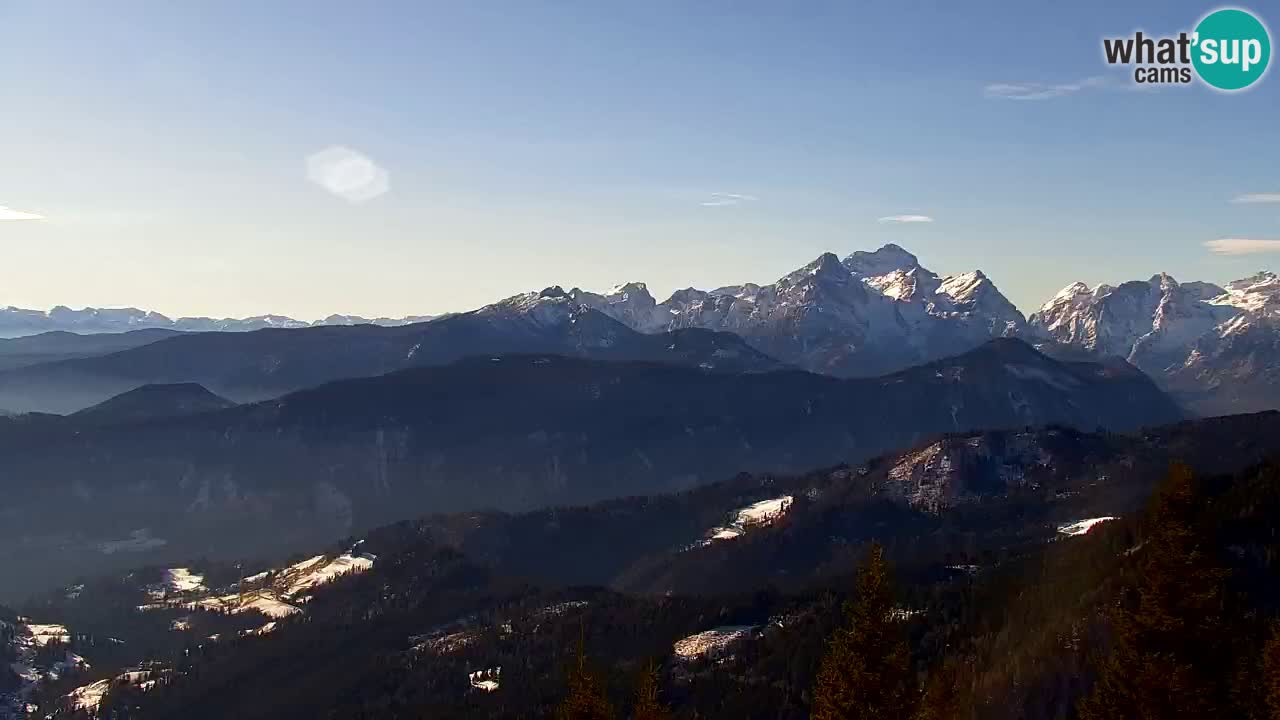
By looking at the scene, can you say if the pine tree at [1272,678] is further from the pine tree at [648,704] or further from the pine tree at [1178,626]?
the pine tree at [648,704]

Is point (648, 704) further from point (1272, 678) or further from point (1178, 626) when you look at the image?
point (1272, 678)

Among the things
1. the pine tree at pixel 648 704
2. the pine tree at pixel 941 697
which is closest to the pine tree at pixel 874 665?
the pine tree at pixel 941 697

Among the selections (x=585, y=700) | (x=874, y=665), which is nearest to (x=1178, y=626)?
(x=874, y=665)

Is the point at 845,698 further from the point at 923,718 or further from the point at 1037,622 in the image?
the point at 1037,622

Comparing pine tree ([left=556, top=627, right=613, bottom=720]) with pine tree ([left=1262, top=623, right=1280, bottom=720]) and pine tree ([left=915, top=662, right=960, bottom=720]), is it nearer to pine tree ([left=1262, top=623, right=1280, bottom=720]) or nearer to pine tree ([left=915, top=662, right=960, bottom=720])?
pine tree ([left=915, top=662, right=960, bottom=720])

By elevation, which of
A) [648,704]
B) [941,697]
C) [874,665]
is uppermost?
[874,665]

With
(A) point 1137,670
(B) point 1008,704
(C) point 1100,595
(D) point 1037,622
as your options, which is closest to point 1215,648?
(A) point 1137,670
